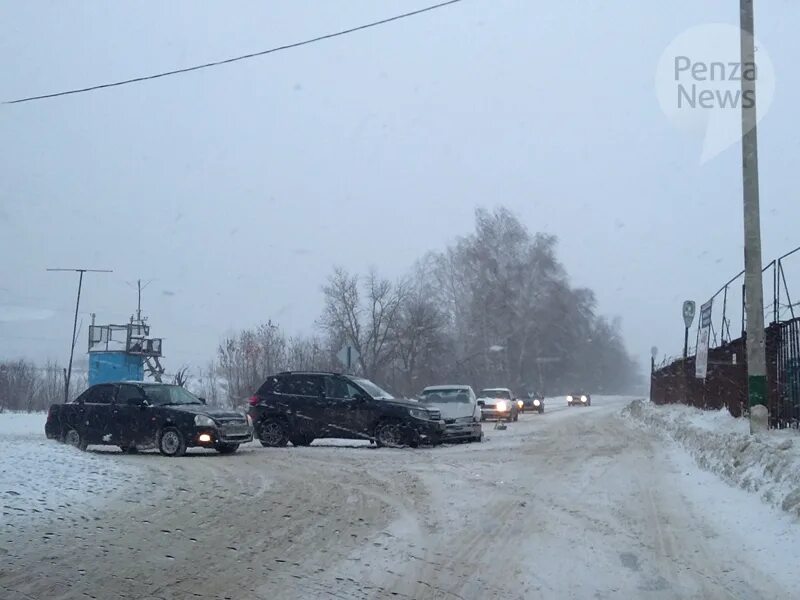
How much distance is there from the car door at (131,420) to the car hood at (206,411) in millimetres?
593

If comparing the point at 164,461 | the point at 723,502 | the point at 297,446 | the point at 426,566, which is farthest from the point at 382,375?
the point at 426,566

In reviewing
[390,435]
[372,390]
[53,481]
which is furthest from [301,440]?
[53,481]

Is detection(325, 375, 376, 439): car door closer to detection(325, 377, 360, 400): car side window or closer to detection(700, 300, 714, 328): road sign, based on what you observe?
detection(325, 377, 360, 400): car side window

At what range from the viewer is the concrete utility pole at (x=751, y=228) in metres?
13.6

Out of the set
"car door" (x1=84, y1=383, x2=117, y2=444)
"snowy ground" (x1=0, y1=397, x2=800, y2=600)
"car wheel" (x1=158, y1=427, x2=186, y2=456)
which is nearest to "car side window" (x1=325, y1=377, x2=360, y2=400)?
"car wheel" (x1=158, y1=427, x2=186, y2=456)

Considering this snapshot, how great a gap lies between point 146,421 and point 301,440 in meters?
4.14

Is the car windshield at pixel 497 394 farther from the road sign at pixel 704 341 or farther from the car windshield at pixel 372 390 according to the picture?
the car windshield at pixel 372 390

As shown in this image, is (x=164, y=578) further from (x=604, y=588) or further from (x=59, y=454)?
(x=59, y=454)

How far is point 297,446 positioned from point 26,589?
14262mm

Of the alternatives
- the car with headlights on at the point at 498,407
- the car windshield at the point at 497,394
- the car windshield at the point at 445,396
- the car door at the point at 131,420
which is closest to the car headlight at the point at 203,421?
the car door at the point at 131,420

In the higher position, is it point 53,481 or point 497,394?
point 497,394

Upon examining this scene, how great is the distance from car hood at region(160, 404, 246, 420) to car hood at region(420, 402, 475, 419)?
6.06m

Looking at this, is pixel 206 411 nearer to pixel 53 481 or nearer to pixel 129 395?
pixel 129 395

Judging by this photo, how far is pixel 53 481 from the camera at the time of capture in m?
12.0
